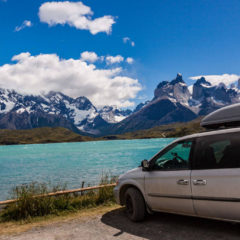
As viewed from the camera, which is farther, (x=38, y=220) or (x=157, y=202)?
(x=38, y=220)

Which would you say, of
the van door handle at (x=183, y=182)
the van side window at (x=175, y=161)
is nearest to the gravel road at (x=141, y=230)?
the van door handle at (x=183, y=182)

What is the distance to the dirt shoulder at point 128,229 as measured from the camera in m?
5.69

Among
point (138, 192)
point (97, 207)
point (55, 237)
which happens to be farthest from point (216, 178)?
point (97, 207)

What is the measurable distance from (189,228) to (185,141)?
204 centimetres

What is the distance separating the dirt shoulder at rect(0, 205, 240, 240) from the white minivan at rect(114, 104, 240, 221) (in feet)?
1.44

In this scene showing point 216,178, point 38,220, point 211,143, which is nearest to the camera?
point 216,178

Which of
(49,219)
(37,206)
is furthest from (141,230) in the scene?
(37,206)

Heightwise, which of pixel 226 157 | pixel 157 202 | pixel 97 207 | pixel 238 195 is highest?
pixel 226 157

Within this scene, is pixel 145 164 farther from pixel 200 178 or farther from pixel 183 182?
pixel 200 178

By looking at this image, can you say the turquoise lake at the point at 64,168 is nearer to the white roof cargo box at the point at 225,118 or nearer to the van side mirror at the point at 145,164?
the van side mirror at the point at 145,164

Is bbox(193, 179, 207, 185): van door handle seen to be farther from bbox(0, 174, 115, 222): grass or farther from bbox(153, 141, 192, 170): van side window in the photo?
bbox(0, 174, 115, 222): grass

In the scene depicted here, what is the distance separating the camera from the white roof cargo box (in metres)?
5.56

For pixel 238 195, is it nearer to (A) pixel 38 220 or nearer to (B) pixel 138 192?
(B) pixel 138 192

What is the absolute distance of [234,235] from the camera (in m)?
5.41
